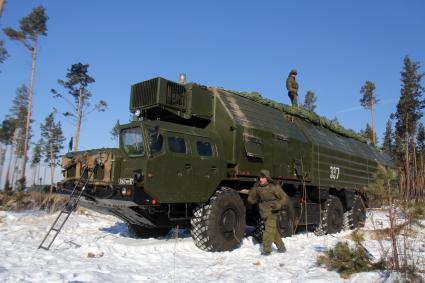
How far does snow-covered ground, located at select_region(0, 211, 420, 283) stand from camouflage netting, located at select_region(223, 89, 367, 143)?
4.23 m

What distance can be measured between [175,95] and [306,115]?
6.19m

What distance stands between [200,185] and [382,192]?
14.0ft

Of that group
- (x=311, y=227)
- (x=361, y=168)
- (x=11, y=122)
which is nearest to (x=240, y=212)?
(x=311, y=227)

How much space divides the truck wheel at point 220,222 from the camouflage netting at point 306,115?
127 inches

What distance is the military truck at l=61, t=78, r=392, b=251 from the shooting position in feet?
27.4

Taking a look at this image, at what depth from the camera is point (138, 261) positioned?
787 centimetres

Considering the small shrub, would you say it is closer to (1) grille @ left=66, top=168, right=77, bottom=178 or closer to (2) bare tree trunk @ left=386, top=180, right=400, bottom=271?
(2) bare tree trunk @ left=386, top=180, right=400, bottom=271

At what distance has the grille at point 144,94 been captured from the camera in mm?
9719

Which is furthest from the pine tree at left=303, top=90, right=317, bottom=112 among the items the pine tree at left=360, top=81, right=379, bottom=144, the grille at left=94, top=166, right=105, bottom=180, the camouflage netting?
the grille at left=94, top=166, right=105, bottom=180

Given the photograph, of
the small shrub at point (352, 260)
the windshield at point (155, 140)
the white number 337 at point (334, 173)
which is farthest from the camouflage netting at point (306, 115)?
the small shrub at point (352, 260)

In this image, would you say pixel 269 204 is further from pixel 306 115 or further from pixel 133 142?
pixel 306 115

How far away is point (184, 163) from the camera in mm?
8703

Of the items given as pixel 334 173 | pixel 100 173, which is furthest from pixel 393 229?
pixel 334 173

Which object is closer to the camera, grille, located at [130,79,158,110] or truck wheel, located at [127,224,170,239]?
grille, located at [130,79,158,110]
